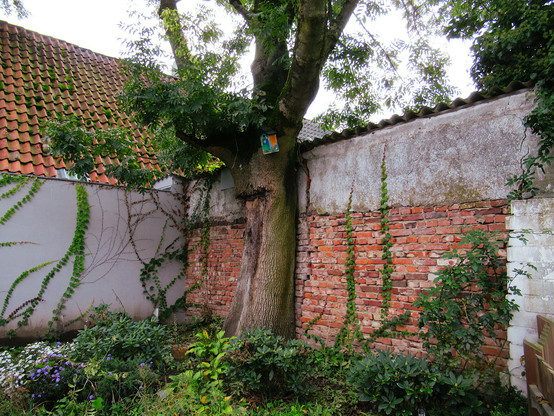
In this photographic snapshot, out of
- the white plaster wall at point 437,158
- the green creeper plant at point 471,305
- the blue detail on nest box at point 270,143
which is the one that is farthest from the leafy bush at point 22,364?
the green creeper plant at point 471,305

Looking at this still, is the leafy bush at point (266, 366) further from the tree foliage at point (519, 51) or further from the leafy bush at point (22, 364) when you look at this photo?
the tree foliage at point (519, 51)

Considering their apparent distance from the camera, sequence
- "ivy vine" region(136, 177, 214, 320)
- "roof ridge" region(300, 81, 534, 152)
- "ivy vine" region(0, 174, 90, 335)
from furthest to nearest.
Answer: "ivy vine" region(136, 177, 214, 320)
"ivy vine" region(0, 174, 90, 335)
"roof ridge" region(300, 81, 534, 152)

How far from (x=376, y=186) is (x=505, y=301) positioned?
1.91 metres

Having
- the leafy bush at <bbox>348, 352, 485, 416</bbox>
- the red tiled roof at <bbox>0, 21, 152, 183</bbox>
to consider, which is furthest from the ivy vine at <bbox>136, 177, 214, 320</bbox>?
the leafy bush at <bbox>348, 352, 485, 416</bbox>

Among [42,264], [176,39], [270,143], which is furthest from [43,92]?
[270,143]

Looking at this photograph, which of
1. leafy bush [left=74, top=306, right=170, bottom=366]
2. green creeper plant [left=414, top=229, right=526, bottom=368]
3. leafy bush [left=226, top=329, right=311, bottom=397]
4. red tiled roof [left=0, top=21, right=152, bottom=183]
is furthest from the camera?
red tiled roof [left=0, top=21, right=152, bottom=183]

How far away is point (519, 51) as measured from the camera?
4.57 m

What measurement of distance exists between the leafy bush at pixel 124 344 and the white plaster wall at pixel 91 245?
1.53 metres

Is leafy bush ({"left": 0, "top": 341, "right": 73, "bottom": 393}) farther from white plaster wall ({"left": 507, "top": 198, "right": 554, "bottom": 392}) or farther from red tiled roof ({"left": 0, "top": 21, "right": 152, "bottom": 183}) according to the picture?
white plaster wall ({"left": 507, "top": 198, "right": 554, "bottom": 392})

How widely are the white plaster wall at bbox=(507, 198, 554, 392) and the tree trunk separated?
2.77 meters

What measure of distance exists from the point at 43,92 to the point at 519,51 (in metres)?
8.78

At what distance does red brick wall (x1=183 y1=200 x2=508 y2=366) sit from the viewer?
12.3 feet

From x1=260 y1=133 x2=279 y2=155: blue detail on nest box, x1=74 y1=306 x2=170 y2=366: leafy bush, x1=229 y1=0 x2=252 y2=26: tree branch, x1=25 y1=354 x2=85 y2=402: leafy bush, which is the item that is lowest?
x1=25 y1=354 x2=85 y2=402: leafy bush

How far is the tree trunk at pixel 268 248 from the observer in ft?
16.5
